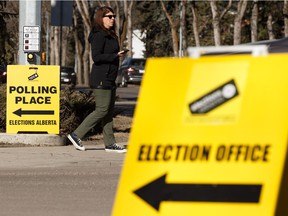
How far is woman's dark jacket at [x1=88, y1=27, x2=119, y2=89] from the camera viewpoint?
13.8m

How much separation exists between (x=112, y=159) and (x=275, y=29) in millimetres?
70973

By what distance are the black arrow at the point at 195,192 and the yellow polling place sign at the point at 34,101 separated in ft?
34.9

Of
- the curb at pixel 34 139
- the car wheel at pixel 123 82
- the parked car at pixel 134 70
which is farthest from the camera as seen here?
the car wheel at pixel 123 82

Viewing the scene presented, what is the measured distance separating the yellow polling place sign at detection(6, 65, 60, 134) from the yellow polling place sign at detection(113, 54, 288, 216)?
1059cm

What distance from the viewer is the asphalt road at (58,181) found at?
9172 millimetres

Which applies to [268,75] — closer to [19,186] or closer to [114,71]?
[19,186]

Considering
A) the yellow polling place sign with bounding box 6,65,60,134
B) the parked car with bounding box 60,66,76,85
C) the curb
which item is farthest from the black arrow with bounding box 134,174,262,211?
the parked car with bounding box 60,66,76,85

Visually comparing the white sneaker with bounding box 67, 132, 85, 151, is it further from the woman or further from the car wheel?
the car wheel

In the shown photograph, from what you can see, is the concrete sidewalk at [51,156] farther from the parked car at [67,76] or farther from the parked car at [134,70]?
the parked car at [67,76]

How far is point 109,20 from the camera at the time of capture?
44.9 feet

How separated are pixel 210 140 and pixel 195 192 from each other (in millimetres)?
263

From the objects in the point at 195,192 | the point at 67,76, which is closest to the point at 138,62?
the point at 67,76

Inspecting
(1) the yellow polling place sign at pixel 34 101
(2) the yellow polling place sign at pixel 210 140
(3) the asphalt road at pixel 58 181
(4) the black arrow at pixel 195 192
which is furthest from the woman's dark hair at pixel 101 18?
(4) the black arrow at pixel 195 192

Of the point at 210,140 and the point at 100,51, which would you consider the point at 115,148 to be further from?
the point at 210,140
